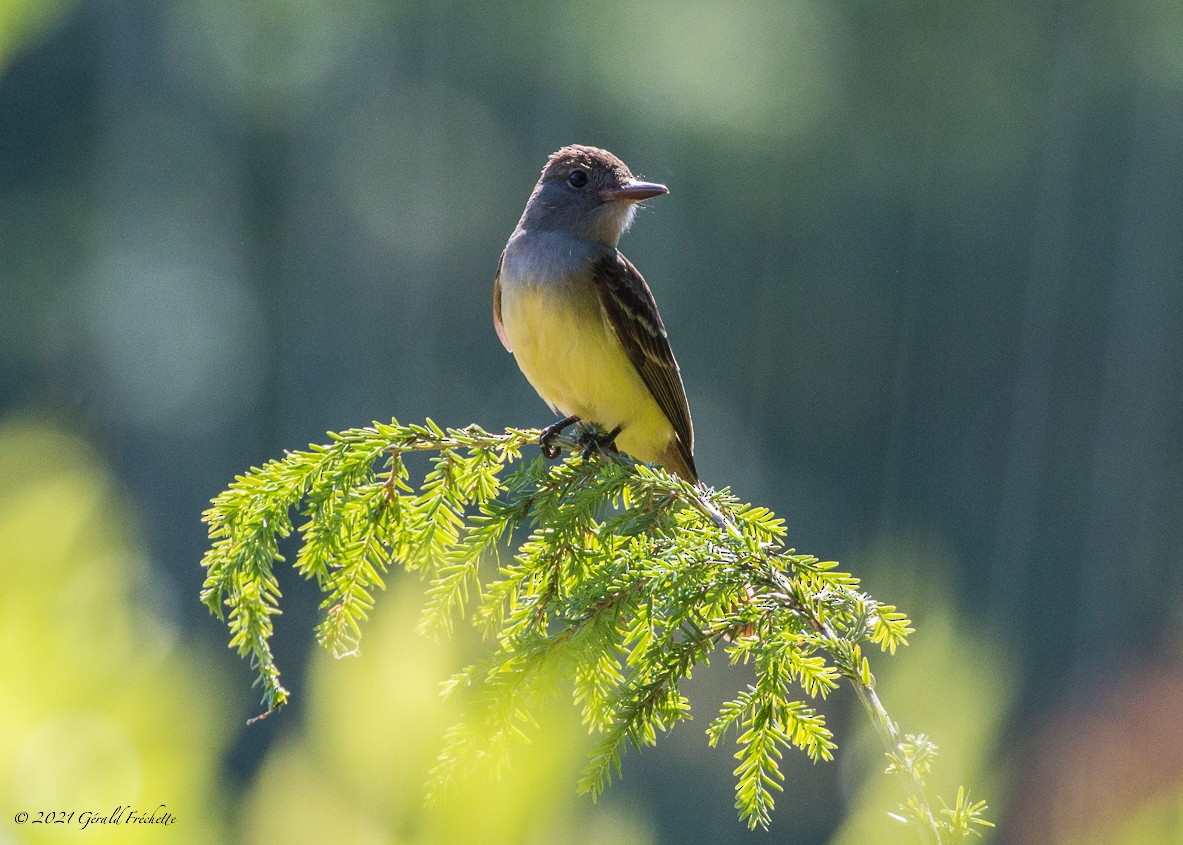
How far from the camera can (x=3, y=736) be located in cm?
79

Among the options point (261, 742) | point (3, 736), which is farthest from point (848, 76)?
point (3, 736)

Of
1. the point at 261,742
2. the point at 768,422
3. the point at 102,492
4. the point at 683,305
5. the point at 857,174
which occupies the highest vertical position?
the point at 102,492

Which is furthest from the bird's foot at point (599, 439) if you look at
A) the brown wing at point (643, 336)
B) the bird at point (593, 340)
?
the brown wing at point (643, 336)

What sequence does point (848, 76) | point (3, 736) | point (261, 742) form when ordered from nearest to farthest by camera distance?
point (3, 736) → point (261, 742) → point (848, 76)

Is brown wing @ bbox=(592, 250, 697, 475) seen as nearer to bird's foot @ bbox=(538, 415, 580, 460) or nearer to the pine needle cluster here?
bird's foot @ bbox=(538, 415, 580, 460)

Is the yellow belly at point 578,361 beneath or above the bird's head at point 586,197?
beneath

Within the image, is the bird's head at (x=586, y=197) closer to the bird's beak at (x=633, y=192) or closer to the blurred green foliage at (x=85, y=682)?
the bird's beak at (x=633, y=192)

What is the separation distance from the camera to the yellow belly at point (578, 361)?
2348 millimetres

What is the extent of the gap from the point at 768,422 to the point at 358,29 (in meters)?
2.77

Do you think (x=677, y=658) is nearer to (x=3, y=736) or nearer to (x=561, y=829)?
(x=561, y=829)

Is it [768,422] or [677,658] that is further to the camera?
[768,422]

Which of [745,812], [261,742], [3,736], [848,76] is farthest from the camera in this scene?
[848,76]

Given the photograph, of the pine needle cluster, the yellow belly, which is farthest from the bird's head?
the pine needle cluster

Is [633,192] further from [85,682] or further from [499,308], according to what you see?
[85,682]
